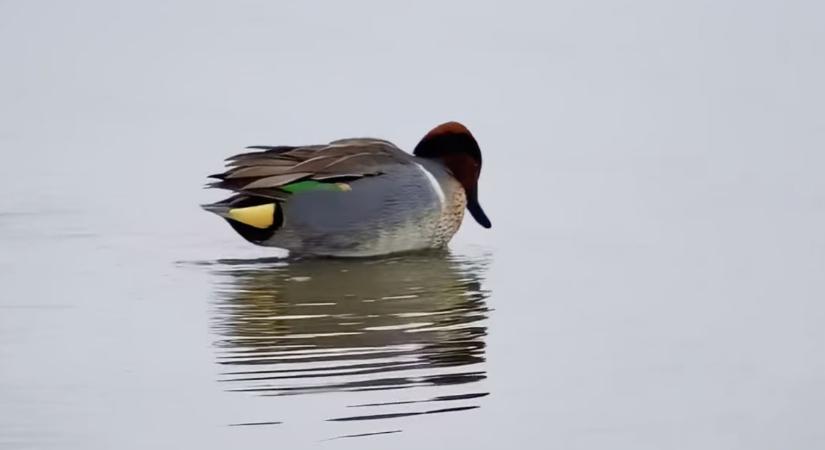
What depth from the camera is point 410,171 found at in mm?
7160

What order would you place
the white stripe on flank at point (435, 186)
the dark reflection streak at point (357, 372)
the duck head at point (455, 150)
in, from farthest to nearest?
the duck head at point (455, 150) < the white stripe on flank at point (435, 186) < the dark reflection streak at point (357, 372)

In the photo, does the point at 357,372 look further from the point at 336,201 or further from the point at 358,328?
the point at 336,201

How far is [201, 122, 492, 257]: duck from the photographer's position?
696cm

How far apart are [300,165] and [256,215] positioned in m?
0.30

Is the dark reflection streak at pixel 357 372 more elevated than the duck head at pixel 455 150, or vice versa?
the duck head at pixel 455 150

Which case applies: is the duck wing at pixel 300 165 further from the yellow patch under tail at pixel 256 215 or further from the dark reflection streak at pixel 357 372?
the dark reflection streak at pixel 357 372

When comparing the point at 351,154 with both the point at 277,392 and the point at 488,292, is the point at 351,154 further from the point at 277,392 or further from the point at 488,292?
the point at 277,392

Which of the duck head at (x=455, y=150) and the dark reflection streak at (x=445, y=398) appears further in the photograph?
the duck head at (x=455, y=150)

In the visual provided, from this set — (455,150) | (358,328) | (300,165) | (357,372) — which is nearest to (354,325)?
(358,328)

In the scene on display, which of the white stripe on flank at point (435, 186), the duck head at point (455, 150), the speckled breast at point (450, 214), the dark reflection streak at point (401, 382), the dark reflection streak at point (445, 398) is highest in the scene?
the duck head at point (455, 150)

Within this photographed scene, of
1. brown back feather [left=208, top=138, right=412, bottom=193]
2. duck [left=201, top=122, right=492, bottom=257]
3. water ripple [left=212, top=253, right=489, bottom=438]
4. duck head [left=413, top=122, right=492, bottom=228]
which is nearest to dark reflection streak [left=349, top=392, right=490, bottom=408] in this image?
water ripple [left=212, top=253, right=489, bottom=438]

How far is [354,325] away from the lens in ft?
18.8

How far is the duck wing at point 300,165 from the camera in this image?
698 cm

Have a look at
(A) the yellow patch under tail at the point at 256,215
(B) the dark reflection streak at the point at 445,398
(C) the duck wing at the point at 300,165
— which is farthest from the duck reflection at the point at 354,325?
(C) the duck wing at the point at 300,165
